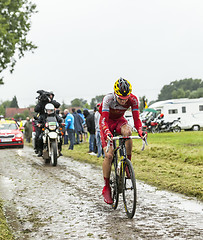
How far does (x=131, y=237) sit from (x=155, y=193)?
2.70 metres

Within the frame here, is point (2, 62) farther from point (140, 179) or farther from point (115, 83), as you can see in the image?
point (115, 83)

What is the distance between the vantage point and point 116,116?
243 inches

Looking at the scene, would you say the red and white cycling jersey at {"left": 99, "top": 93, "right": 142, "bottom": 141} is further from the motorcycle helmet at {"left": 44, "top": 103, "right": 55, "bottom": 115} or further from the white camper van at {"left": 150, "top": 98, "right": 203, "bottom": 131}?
the white camper van at {"left": 150, "top": 98, "right": 203, "bottom": 131}

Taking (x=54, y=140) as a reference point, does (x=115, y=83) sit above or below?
above

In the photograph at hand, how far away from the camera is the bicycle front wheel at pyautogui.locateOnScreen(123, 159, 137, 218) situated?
5.32 meters

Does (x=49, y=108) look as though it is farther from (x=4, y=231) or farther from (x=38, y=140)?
(x=4, y=231)

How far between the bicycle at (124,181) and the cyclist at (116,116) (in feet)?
0.31

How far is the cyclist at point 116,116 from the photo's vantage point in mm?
5645

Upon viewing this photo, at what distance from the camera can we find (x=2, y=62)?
33.7 metres

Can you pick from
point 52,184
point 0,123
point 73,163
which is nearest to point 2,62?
point 0,123

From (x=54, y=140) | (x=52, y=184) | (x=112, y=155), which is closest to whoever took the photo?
(x=112, y=155)

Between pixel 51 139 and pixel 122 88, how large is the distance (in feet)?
22.1

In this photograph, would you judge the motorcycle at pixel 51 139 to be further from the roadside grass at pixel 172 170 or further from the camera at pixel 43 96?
the roadside grass at pixel 172 170

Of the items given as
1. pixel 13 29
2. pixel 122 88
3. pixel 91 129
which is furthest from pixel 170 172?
pixel 13 29
